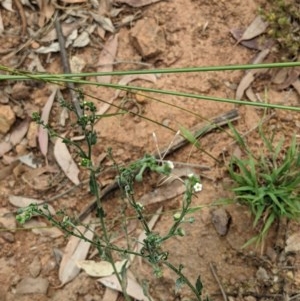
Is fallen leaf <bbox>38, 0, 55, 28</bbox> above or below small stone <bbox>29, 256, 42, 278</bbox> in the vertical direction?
above

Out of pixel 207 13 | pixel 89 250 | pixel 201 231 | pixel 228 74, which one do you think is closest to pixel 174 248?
pixel 201 231

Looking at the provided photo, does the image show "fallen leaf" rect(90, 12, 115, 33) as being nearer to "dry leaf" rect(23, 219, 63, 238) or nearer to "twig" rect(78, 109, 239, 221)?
"twig" rect(78, 109, 239, 221)

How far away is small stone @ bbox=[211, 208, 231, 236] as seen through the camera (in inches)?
91.7

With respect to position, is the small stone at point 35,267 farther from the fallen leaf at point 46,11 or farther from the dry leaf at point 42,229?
the fallen leaf at point 46,11

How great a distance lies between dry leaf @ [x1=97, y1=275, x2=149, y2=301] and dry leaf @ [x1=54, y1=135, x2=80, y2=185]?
409 mm

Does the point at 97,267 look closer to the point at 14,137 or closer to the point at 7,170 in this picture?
the point at 7,170

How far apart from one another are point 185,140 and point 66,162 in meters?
0.49

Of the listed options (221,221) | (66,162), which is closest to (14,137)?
(66,162)

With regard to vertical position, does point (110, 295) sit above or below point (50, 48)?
below

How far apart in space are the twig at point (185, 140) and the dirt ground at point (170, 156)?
26 millimetres

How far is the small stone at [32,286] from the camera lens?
7.71ft

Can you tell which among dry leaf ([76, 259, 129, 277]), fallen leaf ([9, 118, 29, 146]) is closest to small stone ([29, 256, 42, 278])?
dry leaf ([76, 259, 129, 277])

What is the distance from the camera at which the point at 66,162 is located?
2537mm

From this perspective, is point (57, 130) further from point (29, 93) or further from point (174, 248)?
point (174, 248)
